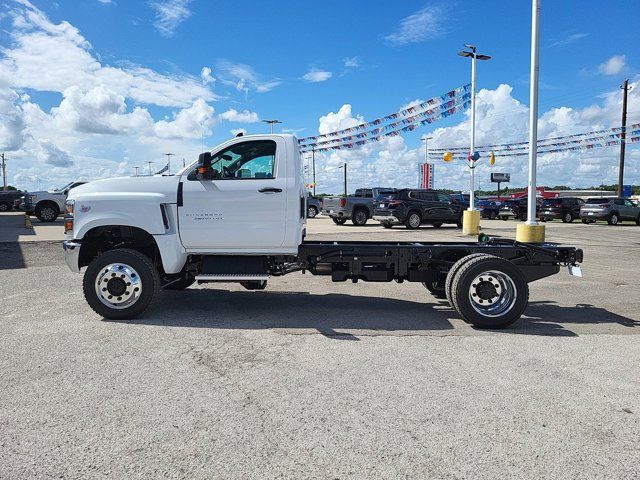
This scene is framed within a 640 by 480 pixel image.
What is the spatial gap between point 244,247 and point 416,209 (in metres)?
17.4

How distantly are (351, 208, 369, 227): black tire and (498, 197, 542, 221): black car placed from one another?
12.7 m

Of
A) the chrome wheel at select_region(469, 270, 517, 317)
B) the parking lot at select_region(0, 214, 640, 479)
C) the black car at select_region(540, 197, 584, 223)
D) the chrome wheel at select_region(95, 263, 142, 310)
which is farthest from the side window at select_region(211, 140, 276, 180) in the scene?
the black car at select_region(540, 197, 584, 223)

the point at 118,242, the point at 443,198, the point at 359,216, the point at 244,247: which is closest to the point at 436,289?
the point at 244,247

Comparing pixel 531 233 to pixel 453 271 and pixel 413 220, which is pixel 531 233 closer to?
pixel 453 271

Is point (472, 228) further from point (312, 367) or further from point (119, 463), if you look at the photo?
point (119, 463)

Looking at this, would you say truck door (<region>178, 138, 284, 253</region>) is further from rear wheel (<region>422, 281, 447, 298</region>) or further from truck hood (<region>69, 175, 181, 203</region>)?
rear wheel (<region>422, 281, 447, 298</region>)

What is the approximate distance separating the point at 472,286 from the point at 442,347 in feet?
3.65

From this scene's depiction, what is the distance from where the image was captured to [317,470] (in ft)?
9.16

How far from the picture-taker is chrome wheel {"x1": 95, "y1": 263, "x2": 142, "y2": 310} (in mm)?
6023

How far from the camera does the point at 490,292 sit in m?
5.93

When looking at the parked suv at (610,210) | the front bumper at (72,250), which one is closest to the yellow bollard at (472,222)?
the parked suv at (610,210)

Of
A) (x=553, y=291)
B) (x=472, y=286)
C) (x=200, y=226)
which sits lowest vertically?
(x=553, y=291)

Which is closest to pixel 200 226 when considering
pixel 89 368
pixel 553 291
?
pixel 89 368

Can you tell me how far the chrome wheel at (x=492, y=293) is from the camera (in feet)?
19.3
